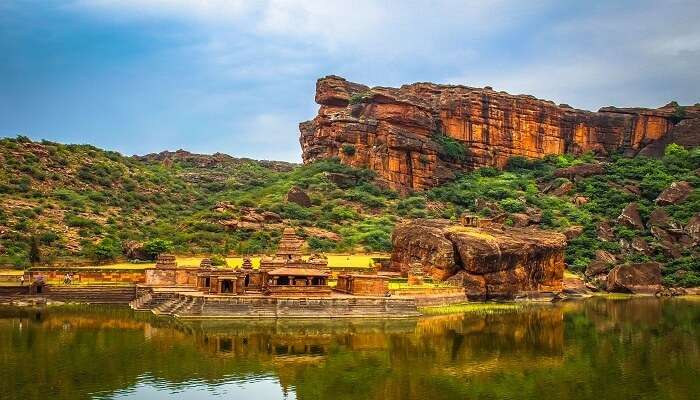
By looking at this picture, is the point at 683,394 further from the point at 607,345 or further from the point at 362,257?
the point at 362,257

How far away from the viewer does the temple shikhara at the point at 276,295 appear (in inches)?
1537

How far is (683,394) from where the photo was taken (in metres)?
23.1

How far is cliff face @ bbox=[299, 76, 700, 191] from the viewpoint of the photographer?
8856 centimetres

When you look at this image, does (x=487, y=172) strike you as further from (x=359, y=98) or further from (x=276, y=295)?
(x=276, y=295)

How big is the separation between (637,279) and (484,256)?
56.1ft

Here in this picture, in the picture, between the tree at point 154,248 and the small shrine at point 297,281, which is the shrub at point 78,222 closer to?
the tree at point 154,248

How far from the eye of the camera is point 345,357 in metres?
28.6

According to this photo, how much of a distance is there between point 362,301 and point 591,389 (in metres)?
18.3

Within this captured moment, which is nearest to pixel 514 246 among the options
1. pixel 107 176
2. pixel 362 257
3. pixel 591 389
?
pixel 362 257

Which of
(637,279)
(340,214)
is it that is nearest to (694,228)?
(637,279)

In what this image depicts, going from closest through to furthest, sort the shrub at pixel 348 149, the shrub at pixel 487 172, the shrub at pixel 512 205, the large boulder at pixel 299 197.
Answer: the large boulder at pixel 299 197, the shrub at pixel 512 205, the shrub at pixel 348 149, the shrub at pixel 487 172

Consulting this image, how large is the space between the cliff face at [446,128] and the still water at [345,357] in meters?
48.3

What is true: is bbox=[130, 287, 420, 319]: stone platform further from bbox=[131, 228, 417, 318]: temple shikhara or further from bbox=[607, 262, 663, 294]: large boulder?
bbox=[607, 262, 663, 294]: large boulder

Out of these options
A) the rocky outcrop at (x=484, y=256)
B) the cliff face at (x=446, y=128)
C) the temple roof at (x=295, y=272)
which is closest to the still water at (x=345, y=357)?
the temple roof at (x=295, y=272)
